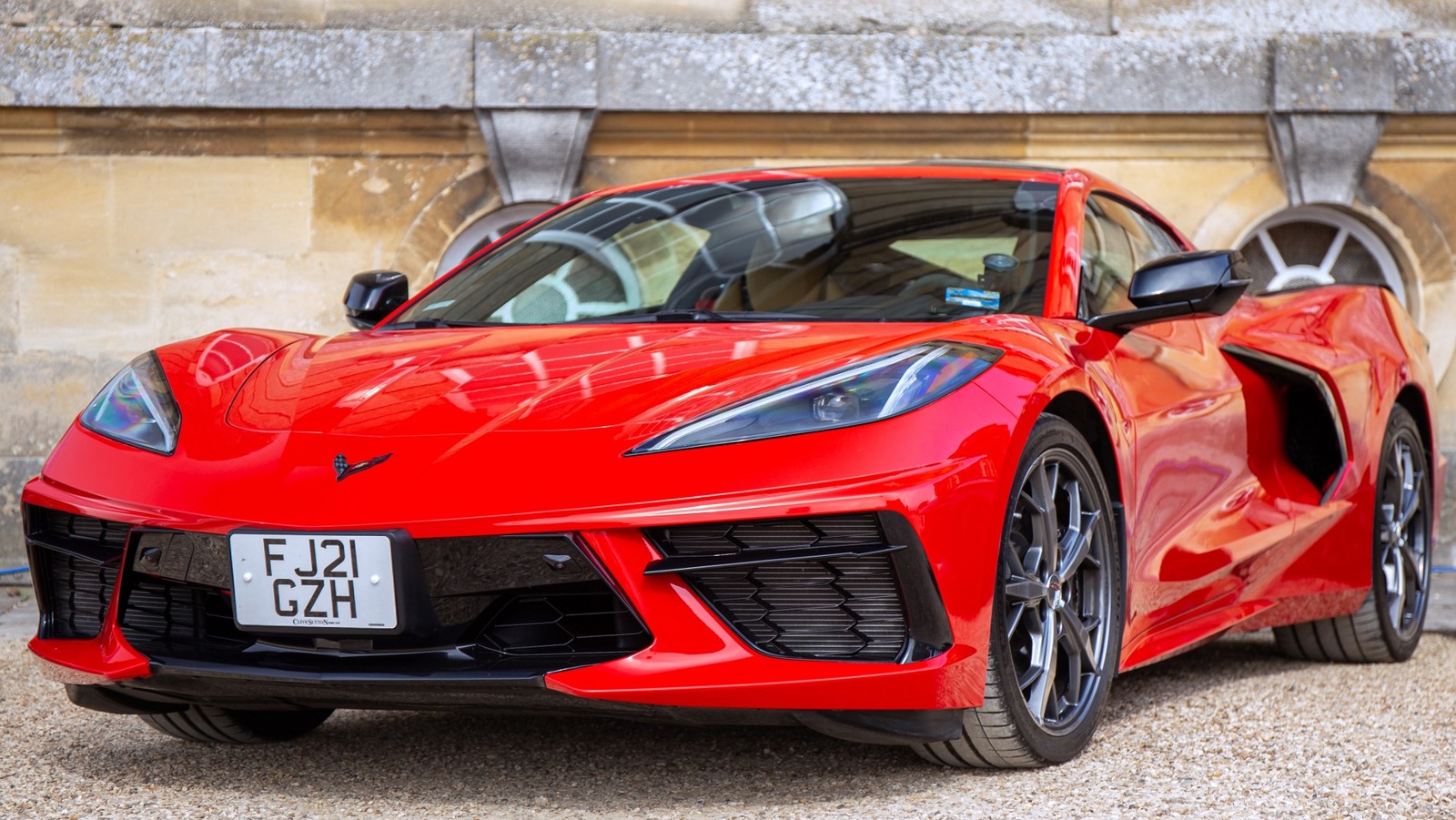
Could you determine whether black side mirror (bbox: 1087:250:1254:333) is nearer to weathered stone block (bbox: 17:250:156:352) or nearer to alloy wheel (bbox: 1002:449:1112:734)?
alloy wheel (bbox: 1002:449:1112:734)

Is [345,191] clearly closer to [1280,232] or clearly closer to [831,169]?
[831,169]

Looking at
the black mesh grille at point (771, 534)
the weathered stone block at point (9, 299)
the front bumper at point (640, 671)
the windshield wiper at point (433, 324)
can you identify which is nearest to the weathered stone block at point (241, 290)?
the weathered stone block at point (9, 299)

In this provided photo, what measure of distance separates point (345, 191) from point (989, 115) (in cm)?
316

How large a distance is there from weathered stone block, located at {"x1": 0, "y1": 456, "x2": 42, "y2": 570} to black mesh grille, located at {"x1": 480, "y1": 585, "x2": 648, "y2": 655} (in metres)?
5.38

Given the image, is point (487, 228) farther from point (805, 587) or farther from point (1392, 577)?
point (805, 587)

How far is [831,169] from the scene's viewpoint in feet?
15.0

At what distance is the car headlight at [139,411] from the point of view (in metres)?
3.22

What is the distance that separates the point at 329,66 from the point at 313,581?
557 centimetres

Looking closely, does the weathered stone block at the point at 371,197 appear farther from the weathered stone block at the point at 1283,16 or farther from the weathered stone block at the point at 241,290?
the weathered stone block at the point at 1283,16

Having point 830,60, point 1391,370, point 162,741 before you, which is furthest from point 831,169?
point 830,60

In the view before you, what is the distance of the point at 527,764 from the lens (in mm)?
3457

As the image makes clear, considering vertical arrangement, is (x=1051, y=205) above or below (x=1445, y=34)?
below

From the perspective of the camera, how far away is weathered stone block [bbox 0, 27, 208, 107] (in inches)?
309

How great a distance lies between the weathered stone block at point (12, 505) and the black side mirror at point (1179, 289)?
558cm
